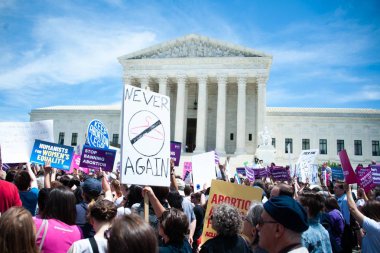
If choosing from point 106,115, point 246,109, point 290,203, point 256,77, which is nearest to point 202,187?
point 290,203

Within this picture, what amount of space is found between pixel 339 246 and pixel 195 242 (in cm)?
270

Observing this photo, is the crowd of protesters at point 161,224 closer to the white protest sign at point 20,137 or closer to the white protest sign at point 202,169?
the white protest sign at point 20,137

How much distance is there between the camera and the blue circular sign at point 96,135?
11211mm

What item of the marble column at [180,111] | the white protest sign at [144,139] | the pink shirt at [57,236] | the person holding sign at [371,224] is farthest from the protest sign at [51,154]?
the marble column at [180,111]

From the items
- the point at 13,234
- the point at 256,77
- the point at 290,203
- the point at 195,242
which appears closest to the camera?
the point at 13,234

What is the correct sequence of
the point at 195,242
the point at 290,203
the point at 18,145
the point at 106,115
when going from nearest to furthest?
the point at 290,203, the point at 195,242, the point at 18,145, the point at 106,115

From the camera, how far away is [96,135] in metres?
11.5

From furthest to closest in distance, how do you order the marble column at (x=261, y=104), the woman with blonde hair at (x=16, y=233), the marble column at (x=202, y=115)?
the marble column at (x=202, y=115), the marble column at (x=261, y=104), the woman with blonde hair at (x=16, y=233)

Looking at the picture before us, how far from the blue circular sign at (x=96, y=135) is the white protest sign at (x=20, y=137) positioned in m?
2.44

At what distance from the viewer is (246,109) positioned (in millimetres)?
53000

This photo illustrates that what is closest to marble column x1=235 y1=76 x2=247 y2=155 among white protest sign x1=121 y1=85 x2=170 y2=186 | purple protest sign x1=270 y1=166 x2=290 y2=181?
purple protest sign x1=270 y1=166 x2=290 y2=181

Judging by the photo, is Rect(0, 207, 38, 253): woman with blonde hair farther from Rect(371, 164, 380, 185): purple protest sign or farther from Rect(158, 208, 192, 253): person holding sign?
Rect(371, 164, 380, 185): purple protest sign

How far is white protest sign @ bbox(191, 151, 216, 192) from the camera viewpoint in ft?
34.1

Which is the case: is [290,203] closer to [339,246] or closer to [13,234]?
[13,234]
